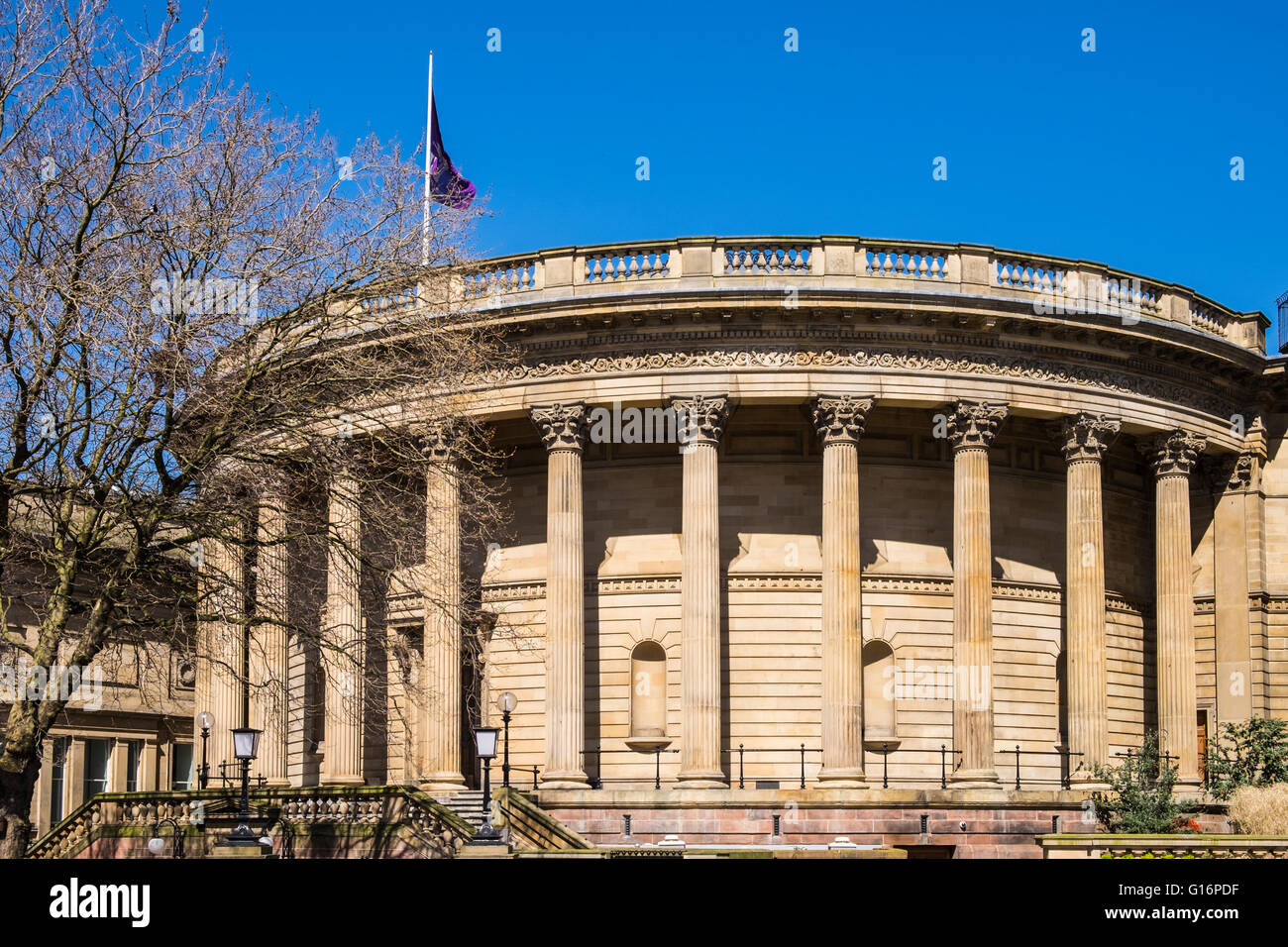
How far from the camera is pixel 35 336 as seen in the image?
79.7 feet

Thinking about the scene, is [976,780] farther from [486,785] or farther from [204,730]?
[204,730]

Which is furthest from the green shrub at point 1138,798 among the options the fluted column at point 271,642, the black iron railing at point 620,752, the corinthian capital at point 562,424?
the fluted column at point 271,642

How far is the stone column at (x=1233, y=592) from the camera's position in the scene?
46125 mm

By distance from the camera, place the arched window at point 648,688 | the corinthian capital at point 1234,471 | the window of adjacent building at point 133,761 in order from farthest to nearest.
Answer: the window of adjacent building at point 133,761, the corinthian capital at point 1234,471, the arched window at point 648,688

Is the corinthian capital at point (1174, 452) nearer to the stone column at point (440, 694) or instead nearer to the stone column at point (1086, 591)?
the stone column at point (1086, 591)

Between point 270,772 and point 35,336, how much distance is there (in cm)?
2374

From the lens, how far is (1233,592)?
46.8m

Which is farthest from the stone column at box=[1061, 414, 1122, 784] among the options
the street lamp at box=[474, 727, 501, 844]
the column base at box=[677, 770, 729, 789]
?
the street lamp at box=[474, 727, 501, 844]

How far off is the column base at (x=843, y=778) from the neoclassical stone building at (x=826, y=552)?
0.24 ft

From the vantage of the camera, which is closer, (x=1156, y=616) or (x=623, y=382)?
(x=623, y=382)

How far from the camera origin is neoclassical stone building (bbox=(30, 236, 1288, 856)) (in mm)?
40250

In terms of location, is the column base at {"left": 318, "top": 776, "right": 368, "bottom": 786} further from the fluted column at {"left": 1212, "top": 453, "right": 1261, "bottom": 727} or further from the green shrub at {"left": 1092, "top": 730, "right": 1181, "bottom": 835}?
the fluted column at {"left": 1212, "top": 453, "right": 1261, "bottom": 727}
